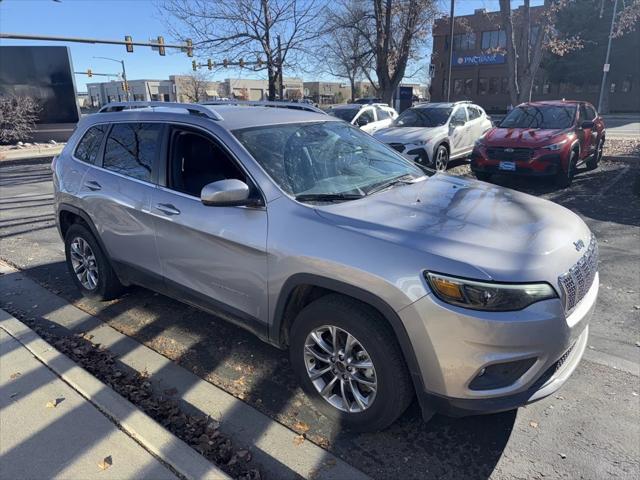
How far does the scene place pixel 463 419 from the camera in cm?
285

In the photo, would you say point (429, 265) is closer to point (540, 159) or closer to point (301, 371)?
point (301, 371)

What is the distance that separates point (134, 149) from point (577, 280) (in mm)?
3388

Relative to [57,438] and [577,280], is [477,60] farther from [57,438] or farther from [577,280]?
[57,438]

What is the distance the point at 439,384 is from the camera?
2.30 metres

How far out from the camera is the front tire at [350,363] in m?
2.44

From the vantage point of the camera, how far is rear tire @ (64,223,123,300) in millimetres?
4336

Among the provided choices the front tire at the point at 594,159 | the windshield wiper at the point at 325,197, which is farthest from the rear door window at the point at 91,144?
the front tire at the point at 594,159

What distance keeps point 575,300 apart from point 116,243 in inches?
138

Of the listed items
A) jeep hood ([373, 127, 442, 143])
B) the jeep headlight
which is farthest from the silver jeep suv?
jeep hood ([373, 127, 442, 143])

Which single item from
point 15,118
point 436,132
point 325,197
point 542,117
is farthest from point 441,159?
point 15,118

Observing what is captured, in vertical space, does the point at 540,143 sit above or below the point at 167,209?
below

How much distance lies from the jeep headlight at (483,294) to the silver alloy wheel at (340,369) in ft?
1.94

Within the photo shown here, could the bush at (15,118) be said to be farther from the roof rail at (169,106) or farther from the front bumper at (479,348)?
the front bumper at (479,348)

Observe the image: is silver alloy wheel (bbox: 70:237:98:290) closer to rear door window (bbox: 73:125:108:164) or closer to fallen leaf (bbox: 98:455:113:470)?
rear door window (bbox: 73:125:108:164)
